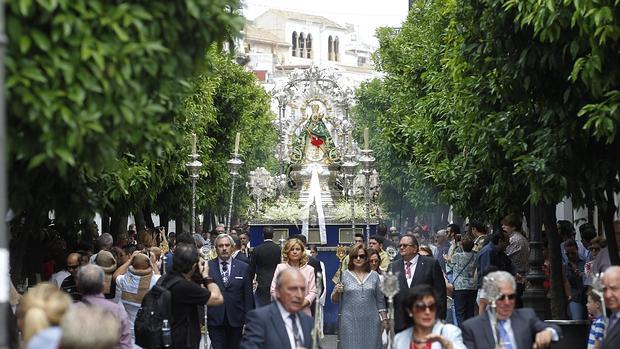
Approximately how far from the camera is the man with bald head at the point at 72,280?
15750 millimetres

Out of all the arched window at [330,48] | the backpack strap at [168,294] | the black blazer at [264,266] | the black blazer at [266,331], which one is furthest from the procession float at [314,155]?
the arched window at [330,48]

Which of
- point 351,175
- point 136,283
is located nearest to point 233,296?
point 136,283

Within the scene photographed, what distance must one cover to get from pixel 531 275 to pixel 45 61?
1408cm

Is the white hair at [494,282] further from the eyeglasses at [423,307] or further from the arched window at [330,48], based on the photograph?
the arched window at [330,48]

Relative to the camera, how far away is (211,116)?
42656 millimetres

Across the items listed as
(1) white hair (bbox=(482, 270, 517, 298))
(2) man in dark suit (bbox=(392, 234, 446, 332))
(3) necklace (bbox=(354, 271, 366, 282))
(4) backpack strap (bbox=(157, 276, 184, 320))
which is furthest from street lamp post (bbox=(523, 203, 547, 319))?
(1) white hair (bbox=(482, 270, 517, 298))

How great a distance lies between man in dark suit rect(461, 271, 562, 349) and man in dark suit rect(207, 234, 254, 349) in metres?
7.51

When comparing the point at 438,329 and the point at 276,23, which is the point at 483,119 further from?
the point at 276,23

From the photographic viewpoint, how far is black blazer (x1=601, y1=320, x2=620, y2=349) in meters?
10.5

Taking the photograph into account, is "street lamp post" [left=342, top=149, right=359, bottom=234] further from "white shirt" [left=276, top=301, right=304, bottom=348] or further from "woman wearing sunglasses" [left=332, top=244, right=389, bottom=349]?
"white shirt" [left=276, top=301, right=304, bottom=348]

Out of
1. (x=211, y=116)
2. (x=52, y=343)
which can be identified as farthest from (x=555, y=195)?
(x=211, y=116)

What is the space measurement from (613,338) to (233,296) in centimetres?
802

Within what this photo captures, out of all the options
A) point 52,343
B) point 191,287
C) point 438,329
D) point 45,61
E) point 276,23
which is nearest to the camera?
point 52,343

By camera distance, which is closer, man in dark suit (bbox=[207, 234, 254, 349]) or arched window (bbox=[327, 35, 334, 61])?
man in dark suit (bbox=[207, 234, 254, 349])
